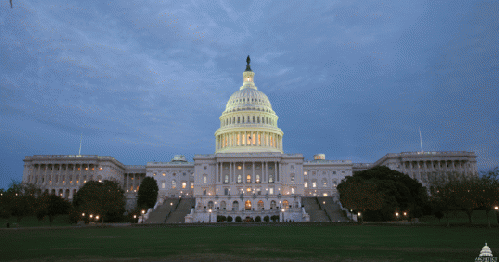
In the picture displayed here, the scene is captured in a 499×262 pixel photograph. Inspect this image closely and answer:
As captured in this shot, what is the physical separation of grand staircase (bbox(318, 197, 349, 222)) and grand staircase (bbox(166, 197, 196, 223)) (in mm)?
31871

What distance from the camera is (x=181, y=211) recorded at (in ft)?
290

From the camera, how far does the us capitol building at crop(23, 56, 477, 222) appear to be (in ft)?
377

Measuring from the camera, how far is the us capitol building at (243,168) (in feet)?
377

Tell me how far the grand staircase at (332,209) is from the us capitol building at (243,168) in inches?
176

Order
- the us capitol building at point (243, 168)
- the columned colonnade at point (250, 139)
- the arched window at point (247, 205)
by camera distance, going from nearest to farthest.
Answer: the arched window at point (247, 205)
the us capitol building at point (243, 168)
the columned colonnade at point (250, 139)

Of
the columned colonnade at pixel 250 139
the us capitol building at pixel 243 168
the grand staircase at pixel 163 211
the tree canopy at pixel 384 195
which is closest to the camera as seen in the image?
the tree canopy at pixel 384 195

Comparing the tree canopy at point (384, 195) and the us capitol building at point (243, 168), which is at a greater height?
the us capitol building at point (243, 168)

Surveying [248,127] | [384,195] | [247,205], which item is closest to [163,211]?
[247,205]

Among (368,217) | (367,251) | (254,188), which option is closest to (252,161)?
(254,188)

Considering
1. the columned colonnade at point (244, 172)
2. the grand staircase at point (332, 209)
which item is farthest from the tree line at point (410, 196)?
the columned colonnade at point (244, 172)

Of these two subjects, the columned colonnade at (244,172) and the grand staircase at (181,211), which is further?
the columned colonnade at (244,172)

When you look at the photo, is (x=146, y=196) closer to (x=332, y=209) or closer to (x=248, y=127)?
(x=332, y=209)

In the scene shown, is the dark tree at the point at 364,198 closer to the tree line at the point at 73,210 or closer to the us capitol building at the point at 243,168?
the us capitol building at the point at 243,168

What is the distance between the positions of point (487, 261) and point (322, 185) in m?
116
